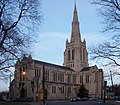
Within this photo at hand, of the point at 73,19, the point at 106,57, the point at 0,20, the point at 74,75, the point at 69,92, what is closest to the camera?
the point at 106,57

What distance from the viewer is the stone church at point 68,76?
11075 cm

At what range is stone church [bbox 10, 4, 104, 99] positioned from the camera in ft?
363

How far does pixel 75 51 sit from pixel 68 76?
1734 cm

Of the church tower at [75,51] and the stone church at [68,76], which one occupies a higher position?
the church tower at [75,51]

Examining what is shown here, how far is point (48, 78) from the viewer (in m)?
124

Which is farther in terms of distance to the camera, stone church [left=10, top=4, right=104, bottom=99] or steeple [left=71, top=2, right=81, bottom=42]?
steeple [left=71, top=2, right=81, bottom=42]

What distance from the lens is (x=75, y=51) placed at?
154375mm

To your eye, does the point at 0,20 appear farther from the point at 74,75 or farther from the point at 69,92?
the point at 74,75

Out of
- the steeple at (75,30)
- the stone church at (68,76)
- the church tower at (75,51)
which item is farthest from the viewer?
the steeple at (75,30)

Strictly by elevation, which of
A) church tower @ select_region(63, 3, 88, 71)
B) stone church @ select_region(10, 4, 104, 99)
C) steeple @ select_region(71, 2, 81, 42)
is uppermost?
steeple @ select_region(71, 2, 81, 42)

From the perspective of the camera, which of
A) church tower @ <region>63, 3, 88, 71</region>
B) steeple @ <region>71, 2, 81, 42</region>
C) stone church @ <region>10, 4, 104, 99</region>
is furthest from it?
steeple @ <region>71, 2, 81, 42</region>

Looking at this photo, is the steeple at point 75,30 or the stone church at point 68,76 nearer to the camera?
the stone church at point 68,76

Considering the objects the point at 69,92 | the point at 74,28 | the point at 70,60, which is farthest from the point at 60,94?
the point at 74,28

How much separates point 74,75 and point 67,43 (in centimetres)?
2200
